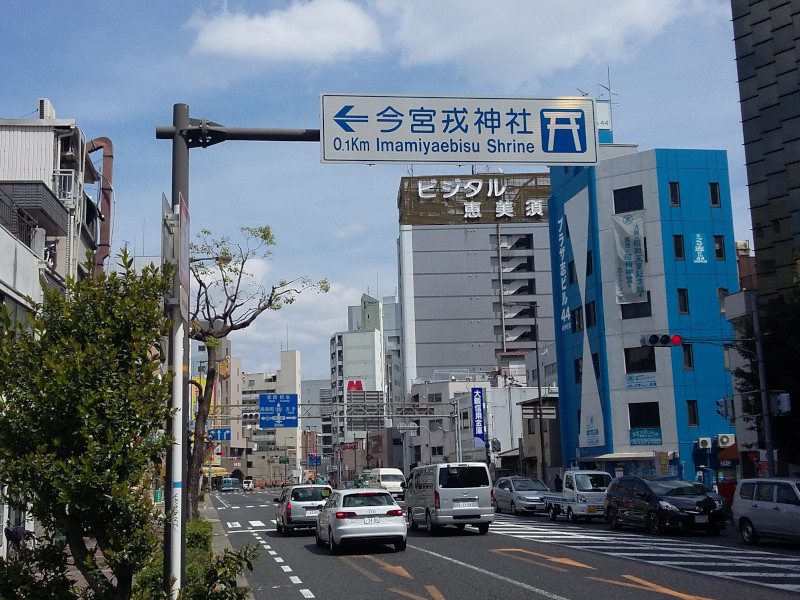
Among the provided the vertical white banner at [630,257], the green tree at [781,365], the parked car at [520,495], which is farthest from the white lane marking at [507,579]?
the vertical white banner at [630,257]

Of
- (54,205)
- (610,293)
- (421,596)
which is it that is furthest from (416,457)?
(421,596)

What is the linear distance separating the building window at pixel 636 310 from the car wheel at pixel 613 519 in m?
24.6

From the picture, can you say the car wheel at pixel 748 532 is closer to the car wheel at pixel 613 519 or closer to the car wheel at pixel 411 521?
the car wheel at pixel 613 519

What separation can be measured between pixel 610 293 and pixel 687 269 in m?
4.65

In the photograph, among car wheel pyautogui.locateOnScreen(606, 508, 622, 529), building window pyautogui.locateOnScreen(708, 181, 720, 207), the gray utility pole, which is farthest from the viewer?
building window pyautogui.locateOnScreen(708, 181, 720, 207)

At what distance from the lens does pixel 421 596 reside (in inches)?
541

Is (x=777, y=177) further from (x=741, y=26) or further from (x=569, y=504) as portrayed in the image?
(x=569, y=504)

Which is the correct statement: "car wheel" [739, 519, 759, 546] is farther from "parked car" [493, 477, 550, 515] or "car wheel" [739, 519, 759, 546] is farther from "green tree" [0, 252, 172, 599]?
"green tree" [0, 252, 172, 599]

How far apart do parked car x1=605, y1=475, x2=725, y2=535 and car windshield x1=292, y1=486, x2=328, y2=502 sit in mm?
9931

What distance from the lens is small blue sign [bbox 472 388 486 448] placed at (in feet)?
226

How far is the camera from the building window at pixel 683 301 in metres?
51.1

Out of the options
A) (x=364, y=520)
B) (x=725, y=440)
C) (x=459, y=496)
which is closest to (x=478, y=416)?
(x=725, y=440)

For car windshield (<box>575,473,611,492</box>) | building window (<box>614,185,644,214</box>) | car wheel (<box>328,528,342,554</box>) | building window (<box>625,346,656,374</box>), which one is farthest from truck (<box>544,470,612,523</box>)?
building window (<box>614,185,644,214</box>)

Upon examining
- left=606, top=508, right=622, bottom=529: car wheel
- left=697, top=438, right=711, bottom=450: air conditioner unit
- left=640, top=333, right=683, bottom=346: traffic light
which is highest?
left=640, top=333, right=683, bottom=346: traffic light
